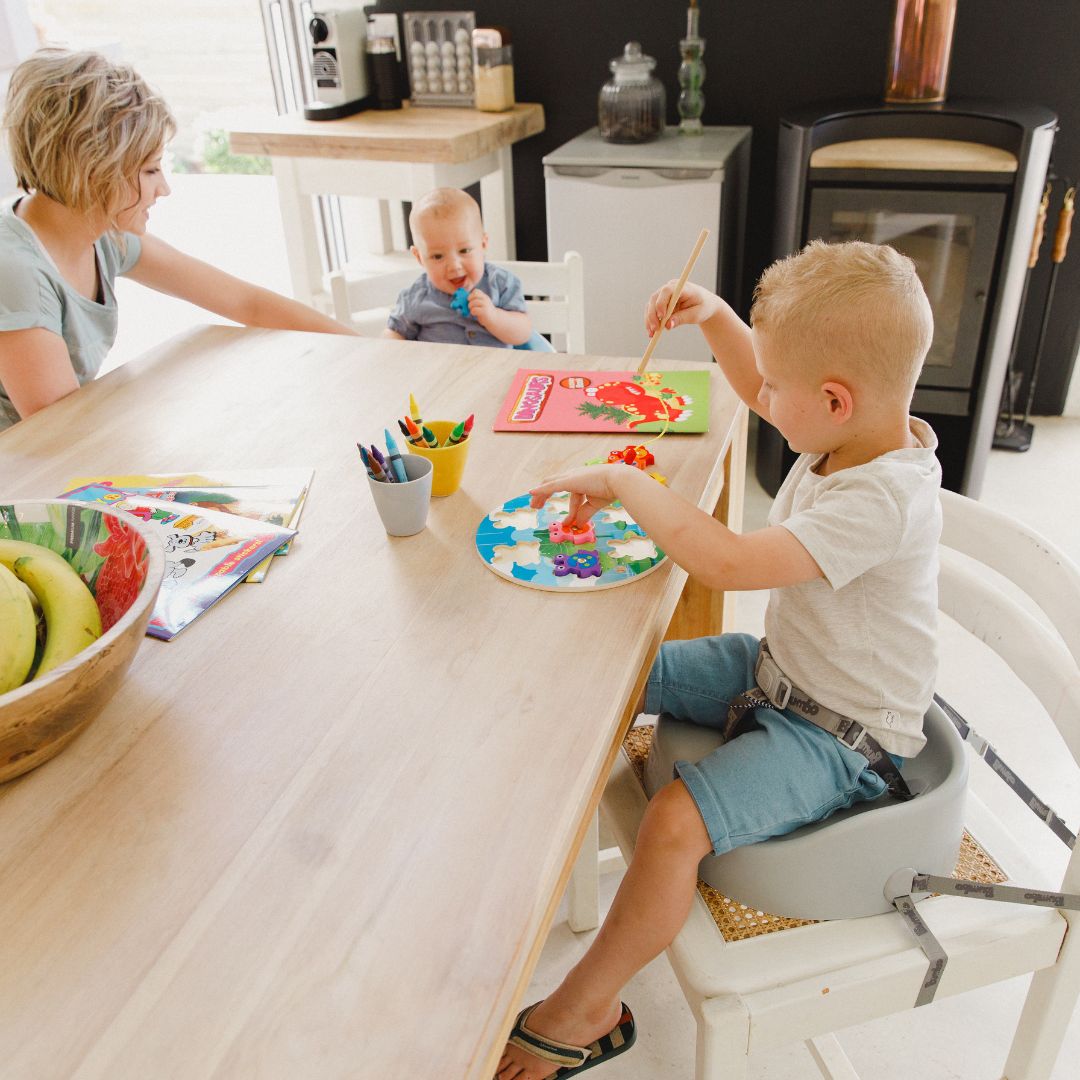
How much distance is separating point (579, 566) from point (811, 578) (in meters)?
0.24

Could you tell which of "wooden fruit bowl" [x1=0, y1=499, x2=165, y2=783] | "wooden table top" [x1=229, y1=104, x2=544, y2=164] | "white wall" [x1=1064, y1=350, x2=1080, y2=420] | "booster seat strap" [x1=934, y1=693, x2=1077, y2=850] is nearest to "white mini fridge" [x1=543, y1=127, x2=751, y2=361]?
"wooden table top" [x1=229, y1=104, x2=544, y2=164]

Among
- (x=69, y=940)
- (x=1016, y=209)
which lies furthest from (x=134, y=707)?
(x=1016, y=209)

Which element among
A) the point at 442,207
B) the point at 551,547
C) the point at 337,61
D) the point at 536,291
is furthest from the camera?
the point at 337,61

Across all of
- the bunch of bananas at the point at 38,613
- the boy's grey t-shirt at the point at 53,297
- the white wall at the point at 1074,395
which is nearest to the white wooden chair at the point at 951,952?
the bunch of bananas at the point at 38,613

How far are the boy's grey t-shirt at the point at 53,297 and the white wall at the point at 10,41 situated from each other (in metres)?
1.06

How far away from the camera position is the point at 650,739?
131 cm

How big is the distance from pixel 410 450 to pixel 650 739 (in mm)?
487

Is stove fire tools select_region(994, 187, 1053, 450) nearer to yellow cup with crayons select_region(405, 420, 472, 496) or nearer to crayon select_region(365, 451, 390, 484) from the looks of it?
yellow cup with crayons select_region(405, 420, 472, 496)

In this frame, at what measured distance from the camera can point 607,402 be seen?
57.6 inches

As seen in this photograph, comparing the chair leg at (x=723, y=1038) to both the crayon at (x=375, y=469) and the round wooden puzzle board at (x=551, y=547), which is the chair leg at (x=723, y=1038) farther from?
the crayon at (x=375, y=469)

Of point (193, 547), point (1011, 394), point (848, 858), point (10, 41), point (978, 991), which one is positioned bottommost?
point (978, 991)

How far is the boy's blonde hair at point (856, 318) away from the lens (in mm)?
972

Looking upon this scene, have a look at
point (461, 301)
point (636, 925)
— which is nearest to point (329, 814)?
point (636, 925)

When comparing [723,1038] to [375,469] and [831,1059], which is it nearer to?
[831,1059]
